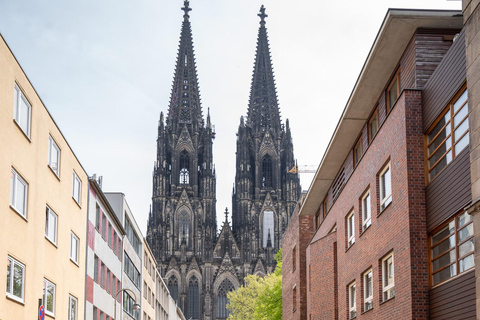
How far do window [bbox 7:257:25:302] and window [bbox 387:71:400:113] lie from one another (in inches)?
436

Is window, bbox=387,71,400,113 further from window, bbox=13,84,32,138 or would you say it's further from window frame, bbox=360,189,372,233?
window, bbox=13,84,32,138

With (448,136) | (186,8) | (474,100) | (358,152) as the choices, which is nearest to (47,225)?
(358,152)

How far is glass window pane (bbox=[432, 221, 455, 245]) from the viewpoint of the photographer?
17234 mm

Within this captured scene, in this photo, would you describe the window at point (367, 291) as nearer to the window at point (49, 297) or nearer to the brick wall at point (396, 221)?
the brick wall at point (396, 221)

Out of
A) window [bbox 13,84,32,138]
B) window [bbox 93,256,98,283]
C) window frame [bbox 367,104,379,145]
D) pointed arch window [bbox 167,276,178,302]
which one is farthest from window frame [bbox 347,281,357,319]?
pointed arch window [bbox 167,276,178,302]

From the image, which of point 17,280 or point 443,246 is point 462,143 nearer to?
point 443,246

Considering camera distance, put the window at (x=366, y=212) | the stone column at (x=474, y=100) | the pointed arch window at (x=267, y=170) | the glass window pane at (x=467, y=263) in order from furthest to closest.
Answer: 1. the pointed arch window at (x=267, y=170)
2. the window at (x=366, y=212)
3. the glass window pane at (x=467, y=263)
4. the stone column at (x=474, y=100)

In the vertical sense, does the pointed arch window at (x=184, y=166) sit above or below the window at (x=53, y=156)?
above

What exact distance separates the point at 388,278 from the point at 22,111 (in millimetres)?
11005

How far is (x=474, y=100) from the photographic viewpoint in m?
13.9

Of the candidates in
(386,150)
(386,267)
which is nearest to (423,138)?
(386,150)

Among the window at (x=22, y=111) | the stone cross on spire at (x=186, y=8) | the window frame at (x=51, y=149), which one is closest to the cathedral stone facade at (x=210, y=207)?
the stone cross on spire at (x=186, y=8)

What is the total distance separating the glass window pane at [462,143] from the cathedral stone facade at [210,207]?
9634 cm

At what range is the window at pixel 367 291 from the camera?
23.9m
